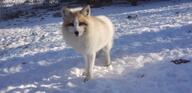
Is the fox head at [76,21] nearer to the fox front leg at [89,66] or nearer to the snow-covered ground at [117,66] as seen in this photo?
the fox front leg at [89,66]

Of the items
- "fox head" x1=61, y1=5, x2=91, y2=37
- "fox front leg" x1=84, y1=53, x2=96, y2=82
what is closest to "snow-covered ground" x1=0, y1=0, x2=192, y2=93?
"fox front leg" x1=84, y1=53, x2=96, y2=82

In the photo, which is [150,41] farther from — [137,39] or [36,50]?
[36,50]

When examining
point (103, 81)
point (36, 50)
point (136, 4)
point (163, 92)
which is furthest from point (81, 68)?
point (136, 4)

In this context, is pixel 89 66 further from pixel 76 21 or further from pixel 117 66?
pixel 76 21

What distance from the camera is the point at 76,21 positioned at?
6793 millimetres

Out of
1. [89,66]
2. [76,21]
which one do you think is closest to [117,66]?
[89,66]

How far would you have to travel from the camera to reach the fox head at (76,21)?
684 centimetres

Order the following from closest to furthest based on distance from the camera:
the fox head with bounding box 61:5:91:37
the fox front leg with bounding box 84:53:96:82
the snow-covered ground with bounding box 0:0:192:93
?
the fox head with bounding box 61:5:91:37 → the snow-covered ground with bounding box 0:0:192:93 → the fox front leg with bounding box 84:53:96:82

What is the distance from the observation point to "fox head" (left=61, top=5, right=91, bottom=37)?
6840 millimetres

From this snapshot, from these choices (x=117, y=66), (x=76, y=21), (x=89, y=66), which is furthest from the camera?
(x=117, y=66)

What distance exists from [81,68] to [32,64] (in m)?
1.54

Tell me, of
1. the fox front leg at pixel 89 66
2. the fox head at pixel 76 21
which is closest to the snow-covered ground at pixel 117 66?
the fox front leg at pixel 89 66

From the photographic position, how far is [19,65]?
9414 millimetres

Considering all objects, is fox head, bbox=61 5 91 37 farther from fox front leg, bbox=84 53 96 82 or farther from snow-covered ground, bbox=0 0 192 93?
snow-covered ground, bbox=0 0 192 93
